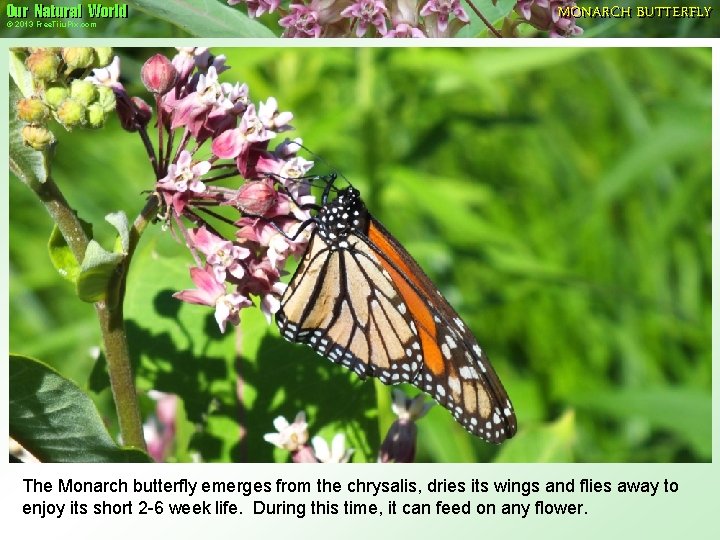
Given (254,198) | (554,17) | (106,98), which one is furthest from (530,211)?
(106,98)

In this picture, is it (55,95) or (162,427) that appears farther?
(162,427)

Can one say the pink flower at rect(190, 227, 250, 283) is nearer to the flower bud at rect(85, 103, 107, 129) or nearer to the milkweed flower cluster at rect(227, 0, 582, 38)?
the flower bud at rect(85, 103, 107, 129)

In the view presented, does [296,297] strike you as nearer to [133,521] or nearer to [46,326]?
[133,521]

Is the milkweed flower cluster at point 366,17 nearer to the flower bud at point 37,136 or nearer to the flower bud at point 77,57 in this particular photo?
the flower bud at point 77,57

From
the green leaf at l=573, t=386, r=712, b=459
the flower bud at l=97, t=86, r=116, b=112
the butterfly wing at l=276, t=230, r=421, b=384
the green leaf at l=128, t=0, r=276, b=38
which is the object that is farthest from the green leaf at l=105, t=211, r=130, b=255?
the green leaf at l=573, t=386, r=712, b=459

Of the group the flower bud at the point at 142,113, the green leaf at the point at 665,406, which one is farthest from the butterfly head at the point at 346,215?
the green leaf at the point at 665,406

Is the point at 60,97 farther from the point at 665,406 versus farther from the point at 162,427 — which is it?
the point at 665,406

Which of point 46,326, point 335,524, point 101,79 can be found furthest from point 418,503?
point 46,326
